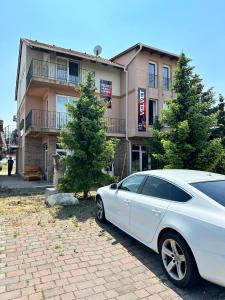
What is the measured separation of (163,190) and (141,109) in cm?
1390

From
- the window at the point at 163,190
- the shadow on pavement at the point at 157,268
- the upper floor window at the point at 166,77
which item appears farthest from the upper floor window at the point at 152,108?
the window at the point at 163,190

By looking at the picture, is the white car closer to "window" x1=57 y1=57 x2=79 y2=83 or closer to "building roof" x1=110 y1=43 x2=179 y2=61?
"window" x1=57 y1=57 x2=79 y2=83

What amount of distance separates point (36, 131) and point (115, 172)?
6.43 metres

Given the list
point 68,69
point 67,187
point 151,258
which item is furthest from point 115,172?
point 151,258

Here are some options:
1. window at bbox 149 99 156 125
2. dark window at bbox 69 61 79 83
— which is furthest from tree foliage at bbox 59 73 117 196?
window at bbox 149 99 156 125

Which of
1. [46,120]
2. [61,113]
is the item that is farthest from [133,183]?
[61,113]

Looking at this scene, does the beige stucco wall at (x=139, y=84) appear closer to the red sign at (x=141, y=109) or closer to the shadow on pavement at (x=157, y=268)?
the red sign at (x=141, y=109)

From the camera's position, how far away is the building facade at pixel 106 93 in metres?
15.9

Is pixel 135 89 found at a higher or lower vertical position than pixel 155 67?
lower

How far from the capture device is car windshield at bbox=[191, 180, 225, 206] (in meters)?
3.31

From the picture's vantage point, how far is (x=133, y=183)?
16.4 feet

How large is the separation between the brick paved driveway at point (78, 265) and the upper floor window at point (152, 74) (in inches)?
554

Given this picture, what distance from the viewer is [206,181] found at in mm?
3803

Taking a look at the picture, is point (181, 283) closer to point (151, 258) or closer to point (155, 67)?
point (151, 258)
